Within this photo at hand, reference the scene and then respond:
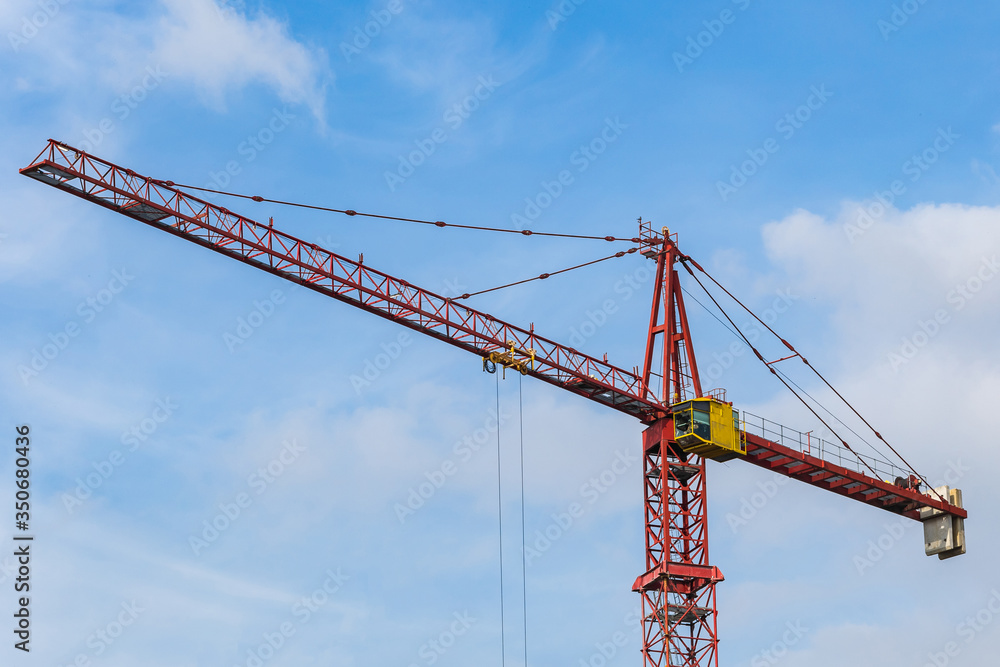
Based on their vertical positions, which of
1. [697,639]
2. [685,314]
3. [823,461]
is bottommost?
[697,639]

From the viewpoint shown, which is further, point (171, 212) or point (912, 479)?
point (912, 479)

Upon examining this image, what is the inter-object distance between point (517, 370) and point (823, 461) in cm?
2117

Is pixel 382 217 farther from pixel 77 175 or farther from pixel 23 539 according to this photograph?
pixel 23 539

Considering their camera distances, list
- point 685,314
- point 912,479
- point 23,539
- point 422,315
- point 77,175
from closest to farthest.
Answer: point 23,539 < point 77,175 < point 422,315 < point 685,314 < point 912,479

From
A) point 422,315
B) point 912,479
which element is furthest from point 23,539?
point 912,479

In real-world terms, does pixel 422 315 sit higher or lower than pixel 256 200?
lower

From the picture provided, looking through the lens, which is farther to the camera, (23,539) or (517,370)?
(517,370)

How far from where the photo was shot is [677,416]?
103000 millimetres

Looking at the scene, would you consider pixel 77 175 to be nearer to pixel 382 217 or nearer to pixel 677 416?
pixel 382 217

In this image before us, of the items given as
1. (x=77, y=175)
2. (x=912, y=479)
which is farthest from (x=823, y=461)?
(x=77, y=175)

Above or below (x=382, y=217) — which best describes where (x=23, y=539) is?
Result: below

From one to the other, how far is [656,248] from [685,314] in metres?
4.84

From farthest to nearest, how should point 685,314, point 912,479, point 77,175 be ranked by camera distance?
point 912,479 → point 685,314 → point 77,175

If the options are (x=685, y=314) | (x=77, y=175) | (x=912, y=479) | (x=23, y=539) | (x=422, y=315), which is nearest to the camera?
(x=23, y=539)
